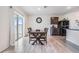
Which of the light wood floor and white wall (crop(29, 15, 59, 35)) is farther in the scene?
white wall (crop(29, 15, 59, 35))

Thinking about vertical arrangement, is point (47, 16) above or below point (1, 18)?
above

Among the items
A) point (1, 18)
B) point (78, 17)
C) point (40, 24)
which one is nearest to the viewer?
point (1, 18)

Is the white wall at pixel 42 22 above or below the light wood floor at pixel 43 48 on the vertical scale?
above

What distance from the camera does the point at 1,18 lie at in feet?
16.4

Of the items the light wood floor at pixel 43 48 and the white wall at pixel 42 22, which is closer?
the light wood floor at pixel 43 48

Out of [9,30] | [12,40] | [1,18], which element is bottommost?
[12,40]

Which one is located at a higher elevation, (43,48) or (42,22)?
(42,22)

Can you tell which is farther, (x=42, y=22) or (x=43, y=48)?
(x=42, y=22)

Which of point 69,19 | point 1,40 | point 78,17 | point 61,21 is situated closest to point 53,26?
point 61,21

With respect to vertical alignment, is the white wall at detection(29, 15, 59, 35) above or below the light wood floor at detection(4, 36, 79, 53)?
above
